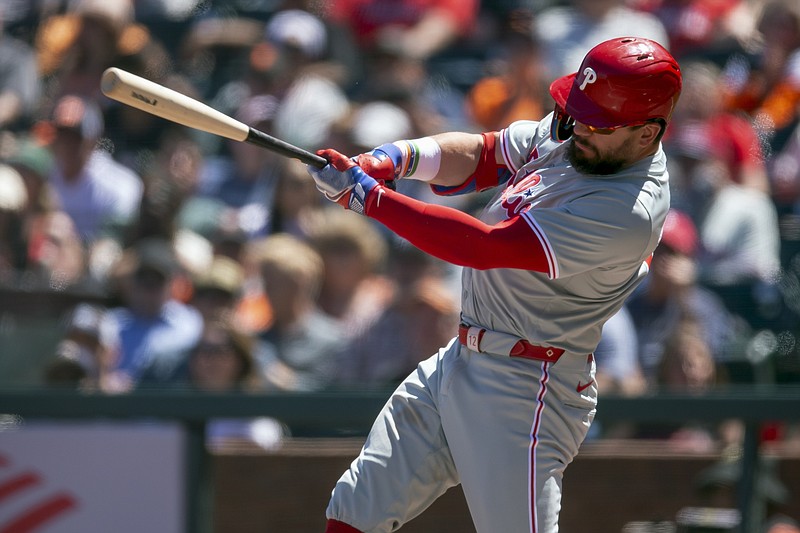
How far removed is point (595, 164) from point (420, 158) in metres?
0.52

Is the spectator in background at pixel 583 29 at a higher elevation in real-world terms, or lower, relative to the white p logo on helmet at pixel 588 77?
lower

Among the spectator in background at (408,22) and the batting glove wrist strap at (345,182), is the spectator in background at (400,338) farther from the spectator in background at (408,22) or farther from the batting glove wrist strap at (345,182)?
the spectator in background at (408,22)

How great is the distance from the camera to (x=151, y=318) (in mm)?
5242

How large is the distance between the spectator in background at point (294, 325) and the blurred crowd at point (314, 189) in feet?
0.03

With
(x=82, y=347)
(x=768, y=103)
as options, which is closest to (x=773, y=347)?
(x=768, y=103)

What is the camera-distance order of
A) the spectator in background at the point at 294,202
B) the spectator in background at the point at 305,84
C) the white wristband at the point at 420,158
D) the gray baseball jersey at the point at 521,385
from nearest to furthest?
the gray baseball jersey at the point at 521,385 < the white wristband at the point at 420,158 < the spectator in background at the point at 294,202 < the spectator in background at the point at 305,84

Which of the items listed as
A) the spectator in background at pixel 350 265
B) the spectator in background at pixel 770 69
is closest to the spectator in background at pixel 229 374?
the spectator in background at pixel 350 265

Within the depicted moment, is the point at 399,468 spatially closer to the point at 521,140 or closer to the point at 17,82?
the point at 521,140

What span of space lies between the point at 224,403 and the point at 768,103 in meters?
3.23

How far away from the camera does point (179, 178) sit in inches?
232

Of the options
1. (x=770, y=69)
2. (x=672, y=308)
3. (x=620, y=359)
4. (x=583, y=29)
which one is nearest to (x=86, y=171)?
(x=583, y=29)

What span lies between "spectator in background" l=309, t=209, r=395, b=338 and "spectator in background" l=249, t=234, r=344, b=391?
0.16 ft

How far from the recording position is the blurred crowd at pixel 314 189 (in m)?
4.75

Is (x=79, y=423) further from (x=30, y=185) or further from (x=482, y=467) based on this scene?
(x=482, y=467)
